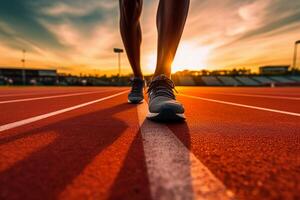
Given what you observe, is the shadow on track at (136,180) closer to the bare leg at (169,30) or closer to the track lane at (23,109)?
the track lane at (23,109)

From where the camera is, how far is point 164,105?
4.85 feet

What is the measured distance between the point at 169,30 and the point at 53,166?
1.57 metres

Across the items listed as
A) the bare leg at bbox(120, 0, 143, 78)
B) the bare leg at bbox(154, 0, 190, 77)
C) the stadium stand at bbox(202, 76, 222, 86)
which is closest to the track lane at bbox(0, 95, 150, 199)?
the bare leg at bbox(154, 0, 190, 77)

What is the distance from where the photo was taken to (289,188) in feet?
1.78

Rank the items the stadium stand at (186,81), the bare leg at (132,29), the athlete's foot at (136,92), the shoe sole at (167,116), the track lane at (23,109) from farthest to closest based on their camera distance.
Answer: the stadium stand at (186,81), the athlete's foot at (136,92), the bare leg at (132,29), the track lane at (23,109), the shoe sole at (167,116)

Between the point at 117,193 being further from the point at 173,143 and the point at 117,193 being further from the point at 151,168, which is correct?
the point at 173,143

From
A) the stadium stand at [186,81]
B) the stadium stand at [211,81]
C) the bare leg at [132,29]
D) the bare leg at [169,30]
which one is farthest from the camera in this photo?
the stadium stand at [186,81]

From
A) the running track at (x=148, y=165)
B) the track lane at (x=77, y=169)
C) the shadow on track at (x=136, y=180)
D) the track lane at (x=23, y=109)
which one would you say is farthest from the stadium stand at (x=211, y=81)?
the shadow on track at (x=136, y=180)

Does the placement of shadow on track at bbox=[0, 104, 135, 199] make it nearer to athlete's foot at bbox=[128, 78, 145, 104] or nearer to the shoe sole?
the shoe sole

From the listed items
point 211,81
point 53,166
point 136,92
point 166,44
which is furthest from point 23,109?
point 211,81

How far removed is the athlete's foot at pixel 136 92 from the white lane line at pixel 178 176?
2.18 metres

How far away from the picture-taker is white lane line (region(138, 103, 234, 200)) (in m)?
0.50

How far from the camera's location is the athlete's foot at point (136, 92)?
308 cm

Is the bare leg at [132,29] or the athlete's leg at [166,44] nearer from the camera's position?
the athlete's leg at [166,44]
